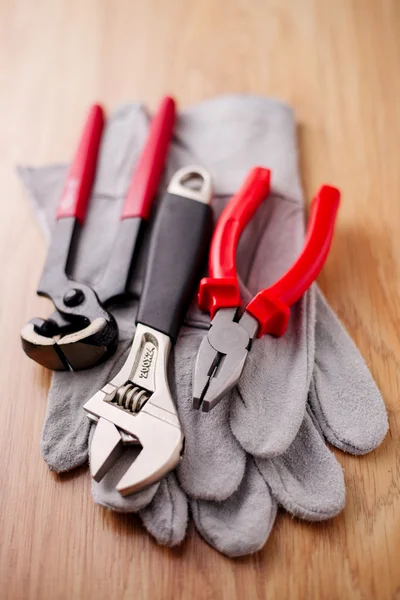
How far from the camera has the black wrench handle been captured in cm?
83

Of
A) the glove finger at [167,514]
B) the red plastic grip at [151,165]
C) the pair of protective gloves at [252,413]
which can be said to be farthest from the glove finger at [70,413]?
the red plastic grip at [151,165]

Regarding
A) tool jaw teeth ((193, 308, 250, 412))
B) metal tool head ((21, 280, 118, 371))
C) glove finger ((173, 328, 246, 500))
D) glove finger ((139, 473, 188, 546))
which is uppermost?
tool jaw teeth ((193, 308, 250, 412))

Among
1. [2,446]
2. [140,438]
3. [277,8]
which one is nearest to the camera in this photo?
[140,438]

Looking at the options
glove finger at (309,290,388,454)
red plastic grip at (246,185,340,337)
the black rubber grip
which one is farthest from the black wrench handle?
glove finger at (309,290,388,454)

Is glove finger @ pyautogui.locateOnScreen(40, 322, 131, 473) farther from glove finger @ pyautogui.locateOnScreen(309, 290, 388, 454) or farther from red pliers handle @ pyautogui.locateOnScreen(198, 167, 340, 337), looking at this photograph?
glove finger @ pyautogui.locateOnScreen(309, 290, 388, 454)

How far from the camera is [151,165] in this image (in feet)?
3.34

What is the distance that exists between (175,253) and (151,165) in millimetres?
221

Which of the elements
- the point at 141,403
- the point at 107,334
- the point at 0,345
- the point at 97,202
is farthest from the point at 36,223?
the point at 141,403

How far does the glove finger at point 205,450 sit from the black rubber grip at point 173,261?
7 centimetres

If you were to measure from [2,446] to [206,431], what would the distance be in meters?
0.29

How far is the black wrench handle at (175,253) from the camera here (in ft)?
2.71

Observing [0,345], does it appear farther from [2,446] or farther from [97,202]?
[97,202]

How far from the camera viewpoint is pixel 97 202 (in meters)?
1.04

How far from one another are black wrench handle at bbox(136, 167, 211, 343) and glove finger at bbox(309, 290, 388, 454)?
0.22 meters
